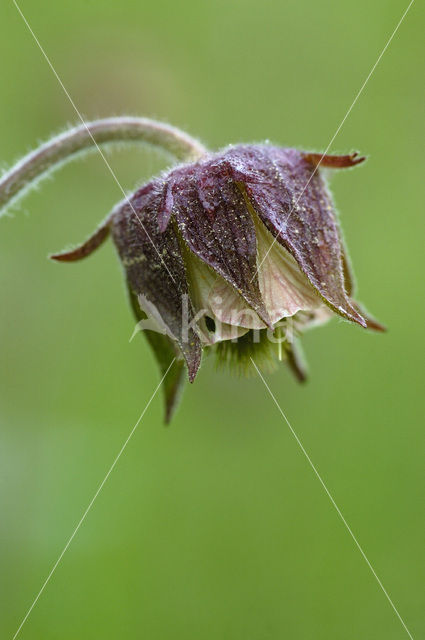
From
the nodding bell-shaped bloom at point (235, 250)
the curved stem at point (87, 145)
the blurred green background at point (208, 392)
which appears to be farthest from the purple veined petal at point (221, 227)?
the blurred green background at point (208, 392)

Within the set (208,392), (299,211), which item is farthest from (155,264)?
(208,392)

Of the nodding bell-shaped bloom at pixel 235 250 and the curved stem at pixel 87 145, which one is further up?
the curved stem at pixel 87 145

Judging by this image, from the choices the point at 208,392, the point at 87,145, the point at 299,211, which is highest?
the point at 87,145

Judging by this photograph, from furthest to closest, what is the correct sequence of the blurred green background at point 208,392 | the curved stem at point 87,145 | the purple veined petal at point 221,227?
the blurred green background at point 208,392
the curved stem at point 87,145
the purple veined petal at point 221,227

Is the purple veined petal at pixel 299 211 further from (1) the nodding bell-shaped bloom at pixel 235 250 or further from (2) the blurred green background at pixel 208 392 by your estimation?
(2) the blurred green background at pixel 208 392


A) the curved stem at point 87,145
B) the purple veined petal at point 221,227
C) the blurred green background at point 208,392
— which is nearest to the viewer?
the purple veined petal at point 221,227

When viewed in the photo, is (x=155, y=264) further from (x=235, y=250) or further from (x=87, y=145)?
(x=87, y=145)

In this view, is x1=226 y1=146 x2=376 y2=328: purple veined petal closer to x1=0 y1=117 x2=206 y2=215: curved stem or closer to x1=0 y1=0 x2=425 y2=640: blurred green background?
x1=0 y1=117 x2=206 y2=215: curved stem
